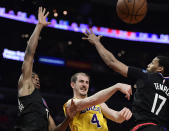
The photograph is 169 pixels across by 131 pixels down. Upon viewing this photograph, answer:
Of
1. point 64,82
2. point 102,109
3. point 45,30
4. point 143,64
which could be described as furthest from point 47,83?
point 102,109

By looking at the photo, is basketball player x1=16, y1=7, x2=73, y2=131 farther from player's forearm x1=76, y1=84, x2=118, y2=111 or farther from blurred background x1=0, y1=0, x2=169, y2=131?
blurred background x1=0, y1=0, x2=169, y2=131

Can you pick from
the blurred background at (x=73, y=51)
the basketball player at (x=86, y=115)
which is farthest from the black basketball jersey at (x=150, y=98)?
the blurred background at (x=73, y=51)

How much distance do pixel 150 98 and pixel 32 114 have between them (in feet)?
5.13

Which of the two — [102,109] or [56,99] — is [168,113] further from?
[56,99]

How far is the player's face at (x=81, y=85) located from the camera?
466 cm

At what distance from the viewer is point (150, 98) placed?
A: 334cm

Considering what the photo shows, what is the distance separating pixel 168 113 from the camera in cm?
350

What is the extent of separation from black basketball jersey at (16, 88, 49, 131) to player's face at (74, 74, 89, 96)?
98 cm

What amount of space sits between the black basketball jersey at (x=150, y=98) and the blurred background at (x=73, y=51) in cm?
911

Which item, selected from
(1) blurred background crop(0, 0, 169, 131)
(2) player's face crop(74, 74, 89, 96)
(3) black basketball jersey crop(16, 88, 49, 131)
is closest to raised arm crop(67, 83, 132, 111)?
(3) black basketball jersey crop(16, 88, 49, 131)

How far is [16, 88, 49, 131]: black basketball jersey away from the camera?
3645 millimetres

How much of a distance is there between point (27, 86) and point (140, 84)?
1.53 meters

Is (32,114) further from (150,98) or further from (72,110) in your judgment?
(150,98)

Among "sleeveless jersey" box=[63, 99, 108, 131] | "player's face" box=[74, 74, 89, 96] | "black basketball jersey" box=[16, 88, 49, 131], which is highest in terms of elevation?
"player's face" box=[74, 74, 89, 96]
